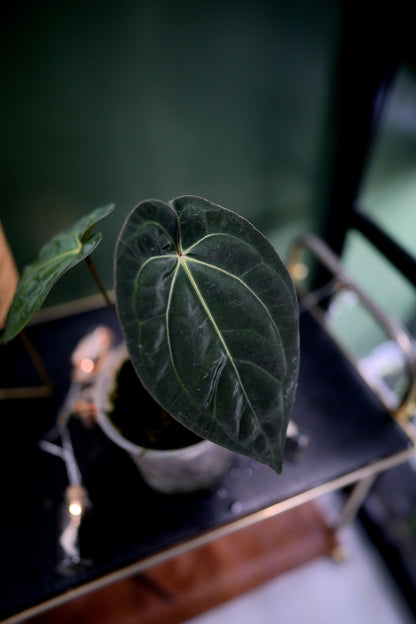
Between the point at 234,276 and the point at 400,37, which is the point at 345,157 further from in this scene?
the point at 234,276

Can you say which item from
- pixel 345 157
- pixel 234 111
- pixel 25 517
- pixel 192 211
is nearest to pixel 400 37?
pixel 345 157

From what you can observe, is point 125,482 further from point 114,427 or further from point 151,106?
point 151,106

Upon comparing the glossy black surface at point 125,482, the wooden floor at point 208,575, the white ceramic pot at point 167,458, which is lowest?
the wooden floor at point 208,575

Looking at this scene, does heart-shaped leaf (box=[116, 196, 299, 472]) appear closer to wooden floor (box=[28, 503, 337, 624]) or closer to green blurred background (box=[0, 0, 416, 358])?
green blurred background (box=[0, 0, 416, 358])

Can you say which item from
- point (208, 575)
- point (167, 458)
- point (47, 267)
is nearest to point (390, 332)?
point (167, 458)

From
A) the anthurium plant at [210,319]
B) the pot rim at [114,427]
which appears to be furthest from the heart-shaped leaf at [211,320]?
the pot rim at [114,427]

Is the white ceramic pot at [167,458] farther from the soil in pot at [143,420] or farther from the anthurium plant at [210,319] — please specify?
the anthurium plant at [210,319]

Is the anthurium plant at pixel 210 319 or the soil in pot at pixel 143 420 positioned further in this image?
the soil in pot at pixel 143 420
